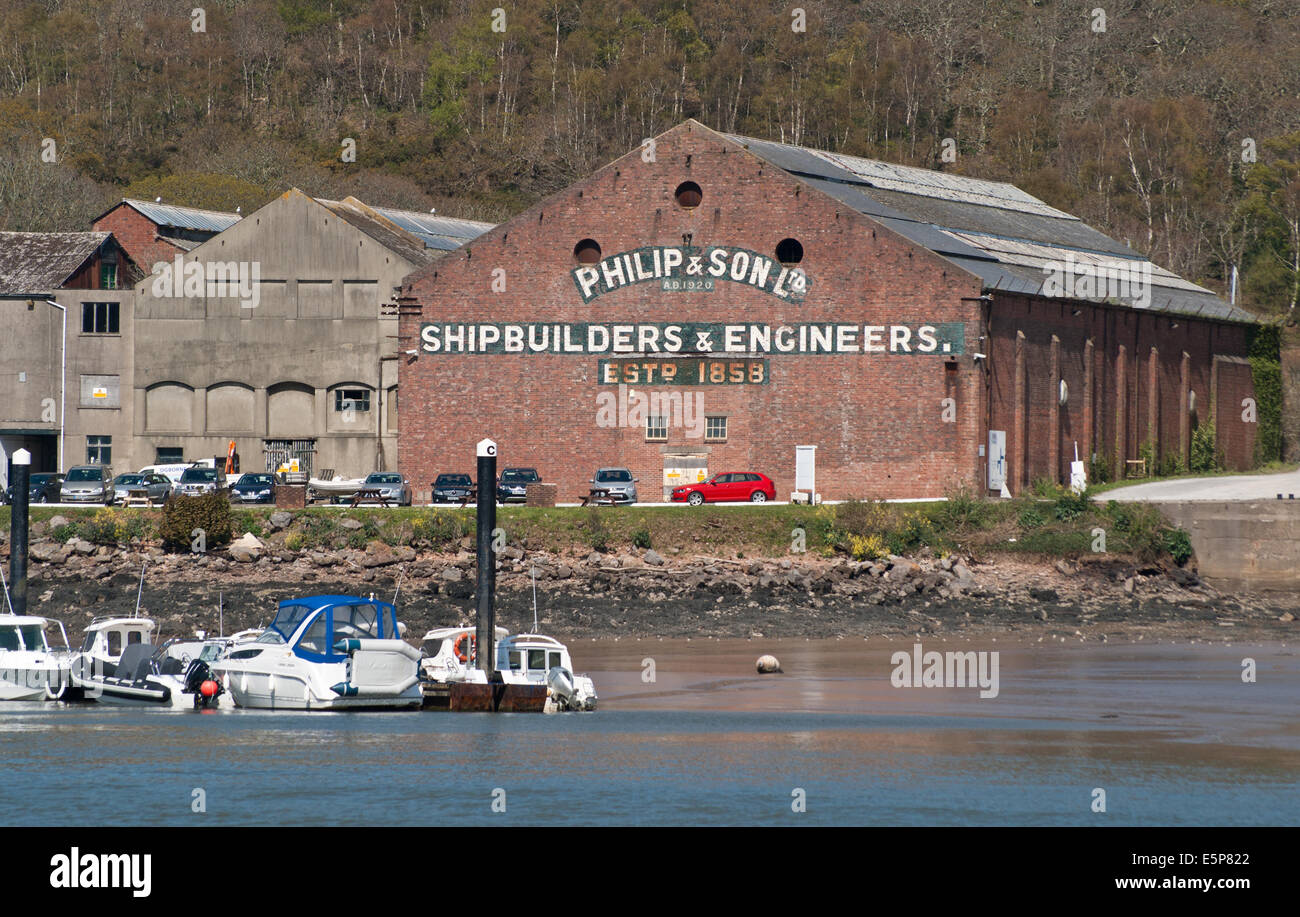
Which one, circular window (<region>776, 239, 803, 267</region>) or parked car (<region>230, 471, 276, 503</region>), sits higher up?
circular window (<region>776, 239, 803, 267</region>)

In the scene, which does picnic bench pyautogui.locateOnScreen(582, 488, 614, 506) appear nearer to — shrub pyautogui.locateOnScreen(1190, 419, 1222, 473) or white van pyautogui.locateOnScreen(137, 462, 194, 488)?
white van pyautogui.locateOnScreen(137, 462, 194, 488)

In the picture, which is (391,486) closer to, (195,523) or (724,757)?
(195,523)

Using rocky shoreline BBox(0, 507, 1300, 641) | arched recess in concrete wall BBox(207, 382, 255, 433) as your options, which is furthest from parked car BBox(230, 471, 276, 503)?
arched recess in concrete wall BBox(207, 382, 255, 433)

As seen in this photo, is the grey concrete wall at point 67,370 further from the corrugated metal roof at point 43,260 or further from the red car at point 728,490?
the red car at point 728,490

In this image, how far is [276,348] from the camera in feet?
264

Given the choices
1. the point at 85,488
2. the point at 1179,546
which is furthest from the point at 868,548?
the point at 85,488

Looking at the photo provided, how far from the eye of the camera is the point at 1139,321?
77625 mm

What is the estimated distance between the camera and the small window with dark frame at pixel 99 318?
81.9 m

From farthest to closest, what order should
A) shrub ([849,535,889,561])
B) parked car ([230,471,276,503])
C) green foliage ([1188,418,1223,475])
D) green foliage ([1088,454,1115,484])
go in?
green foliage ([1188,418,1223,475]), green foliage ([1088,454,1115,484]), parked car ([230,471,276,503]), shrub ([849,535,889,561])

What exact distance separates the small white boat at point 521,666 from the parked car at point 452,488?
19.3m

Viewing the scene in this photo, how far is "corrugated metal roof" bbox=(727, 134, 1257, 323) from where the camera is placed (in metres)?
70.8

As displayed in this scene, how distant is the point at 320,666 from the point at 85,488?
29587 millimetres

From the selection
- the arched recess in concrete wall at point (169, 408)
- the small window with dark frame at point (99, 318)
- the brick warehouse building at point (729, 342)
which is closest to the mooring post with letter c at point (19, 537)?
the brick warehouse building at point (729, 342)

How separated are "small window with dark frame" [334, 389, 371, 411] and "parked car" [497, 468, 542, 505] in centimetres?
1436
